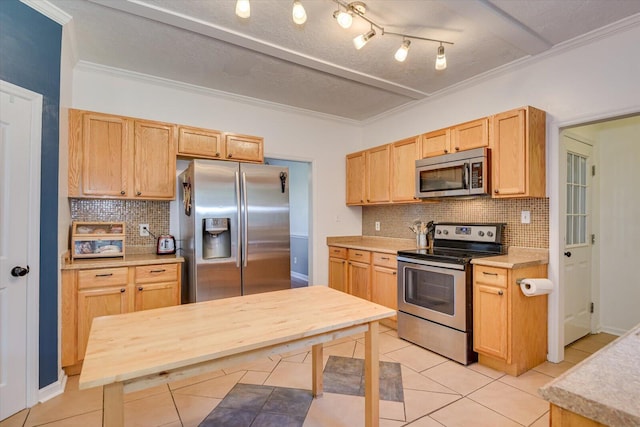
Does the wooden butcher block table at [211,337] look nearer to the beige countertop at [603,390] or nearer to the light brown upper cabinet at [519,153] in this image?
the beige countertop at [603,390]

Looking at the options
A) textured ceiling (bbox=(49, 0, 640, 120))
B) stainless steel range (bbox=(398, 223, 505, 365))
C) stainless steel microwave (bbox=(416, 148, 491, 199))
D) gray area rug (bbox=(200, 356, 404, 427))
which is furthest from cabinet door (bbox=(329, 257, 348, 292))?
textured ceiling (bbox=(49, 0, 640, 120))

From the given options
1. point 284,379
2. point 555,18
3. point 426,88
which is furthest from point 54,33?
point 555,18

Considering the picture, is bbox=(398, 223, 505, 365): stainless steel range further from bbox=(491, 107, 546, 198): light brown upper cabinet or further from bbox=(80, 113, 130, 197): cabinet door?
bbox=(80, 113, 130, 197): cabinet door

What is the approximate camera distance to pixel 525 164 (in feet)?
8.73

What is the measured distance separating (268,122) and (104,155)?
190 centimetres

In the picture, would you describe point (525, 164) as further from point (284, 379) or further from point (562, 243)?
point (284, 379)

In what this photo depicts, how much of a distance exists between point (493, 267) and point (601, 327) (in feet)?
6.56

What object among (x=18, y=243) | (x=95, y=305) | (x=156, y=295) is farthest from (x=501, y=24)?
(x=95, y=305)

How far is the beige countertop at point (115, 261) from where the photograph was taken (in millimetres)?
2547

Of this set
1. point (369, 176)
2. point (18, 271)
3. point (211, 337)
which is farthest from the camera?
point (369, 176)

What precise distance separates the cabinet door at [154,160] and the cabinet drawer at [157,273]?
2.29 feet

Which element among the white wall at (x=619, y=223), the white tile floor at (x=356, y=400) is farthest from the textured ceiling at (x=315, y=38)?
the white tile floor at (x=356, y=400)

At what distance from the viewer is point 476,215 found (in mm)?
3400

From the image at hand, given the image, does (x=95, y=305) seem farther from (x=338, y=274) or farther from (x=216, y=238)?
(x=338, y=274)
